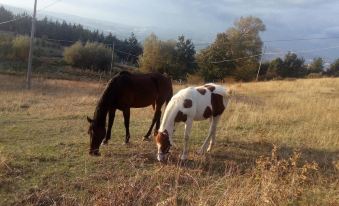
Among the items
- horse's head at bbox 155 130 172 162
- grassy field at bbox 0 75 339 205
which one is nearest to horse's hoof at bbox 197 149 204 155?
grassy field at bbox 0 75 339 205

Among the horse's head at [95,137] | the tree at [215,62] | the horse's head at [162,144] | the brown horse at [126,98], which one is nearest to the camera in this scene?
the horse's head at [162,144]

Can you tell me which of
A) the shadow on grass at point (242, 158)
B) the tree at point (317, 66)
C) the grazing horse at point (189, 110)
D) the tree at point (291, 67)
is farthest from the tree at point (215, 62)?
the grazing horse at point (189, 110)

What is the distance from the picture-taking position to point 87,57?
71.4 m

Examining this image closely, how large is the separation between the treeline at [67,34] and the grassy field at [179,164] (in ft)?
240

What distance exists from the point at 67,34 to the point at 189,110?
321 feet

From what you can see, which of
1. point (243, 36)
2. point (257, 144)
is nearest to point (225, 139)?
point (257, 144)

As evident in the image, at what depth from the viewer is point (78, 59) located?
70.7 meters

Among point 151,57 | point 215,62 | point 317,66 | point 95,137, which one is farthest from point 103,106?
point 317,66

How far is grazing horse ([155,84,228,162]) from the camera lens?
7664mm

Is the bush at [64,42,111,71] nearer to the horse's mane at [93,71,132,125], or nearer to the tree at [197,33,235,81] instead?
the tree at [197,33,235,81]

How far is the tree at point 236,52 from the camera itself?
56875 millimetres

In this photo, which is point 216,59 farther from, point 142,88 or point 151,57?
point 142,88

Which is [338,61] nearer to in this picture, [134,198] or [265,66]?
[265,66]

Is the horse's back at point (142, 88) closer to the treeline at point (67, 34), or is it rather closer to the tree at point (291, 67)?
the tree at point (291, 67)
